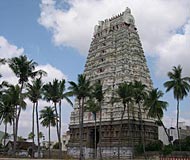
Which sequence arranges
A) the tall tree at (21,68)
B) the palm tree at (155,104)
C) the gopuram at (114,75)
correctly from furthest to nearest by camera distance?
the gopuram at (114,75) → the palm tree at (155,104) → the tall tree at (21,68)

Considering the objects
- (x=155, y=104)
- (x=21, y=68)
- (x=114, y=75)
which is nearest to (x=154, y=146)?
(x=155, y=104)

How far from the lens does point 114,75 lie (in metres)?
82.2

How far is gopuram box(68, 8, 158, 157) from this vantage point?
2948 inches

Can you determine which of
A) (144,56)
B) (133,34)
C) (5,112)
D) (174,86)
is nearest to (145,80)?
(144,56)

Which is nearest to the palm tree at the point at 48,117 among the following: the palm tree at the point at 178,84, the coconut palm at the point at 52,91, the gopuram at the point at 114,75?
the gopuram at the point at 114,75

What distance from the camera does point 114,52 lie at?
85500 millimetres

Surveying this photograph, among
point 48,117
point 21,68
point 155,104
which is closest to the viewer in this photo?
point 21,68

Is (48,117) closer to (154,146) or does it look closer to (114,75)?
(114,75)

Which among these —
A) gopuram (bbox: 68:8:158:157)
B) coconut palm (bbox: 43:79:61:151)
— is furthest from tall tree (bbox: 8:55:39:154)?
gopuram (bbox: 68:8:158:157)

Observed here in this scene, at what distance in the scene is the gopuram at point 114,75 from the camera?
74.9 m

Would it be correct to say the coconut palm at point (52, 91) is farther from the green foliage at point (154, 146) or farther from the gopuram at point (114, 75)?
the green foliage at point (154, 146)

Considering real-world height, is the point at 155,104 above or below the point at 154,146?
above

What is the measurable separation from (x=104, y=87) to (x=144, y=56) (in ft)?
49.1

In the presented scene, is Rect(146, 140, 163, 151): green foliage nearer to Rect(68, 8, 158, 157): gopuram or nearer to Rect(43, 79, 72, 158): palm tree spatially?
Rect(68, 8, 158, 157): gopuram
